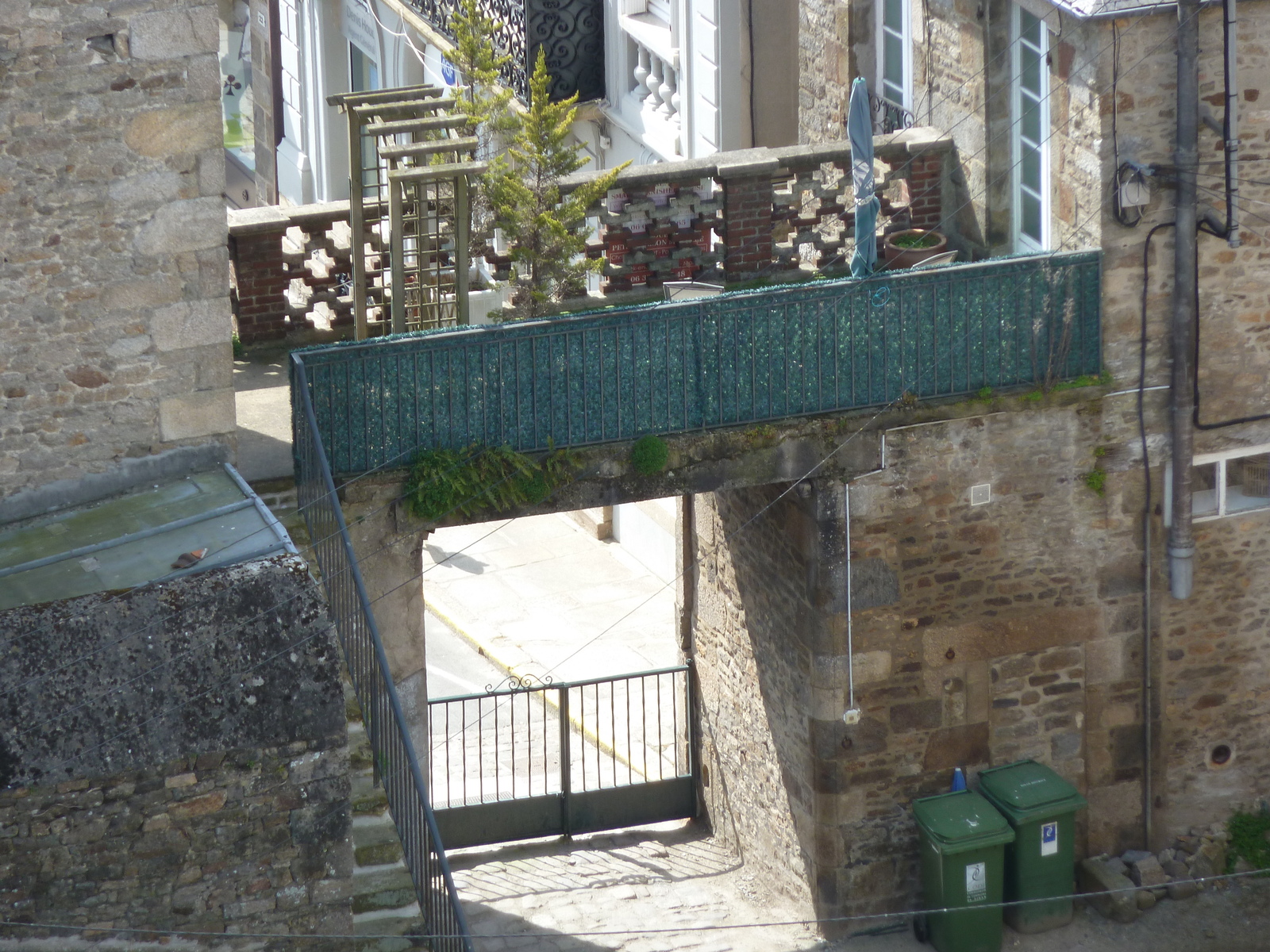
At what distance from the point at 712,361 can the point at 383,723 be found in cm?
327

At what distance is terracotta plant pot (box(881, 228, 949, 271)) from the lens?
14.0 meters

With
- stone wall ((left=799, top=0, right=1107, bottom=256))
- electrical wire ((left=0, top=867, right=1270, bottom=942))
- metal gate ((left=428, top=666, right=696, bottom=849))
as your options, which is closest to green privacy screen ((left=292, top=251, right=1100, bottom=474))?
stone wall ((left=799, top=0, right=1107, bottom=256))

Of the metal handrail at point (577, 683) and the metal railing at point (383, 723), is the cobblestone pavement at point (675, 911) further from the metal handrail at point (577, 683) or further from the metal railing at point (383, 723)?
the metal railing at point (383, 723)

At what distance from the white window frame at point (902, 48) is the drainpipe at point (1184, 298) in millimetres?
2883

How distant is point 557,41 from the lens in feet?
60.2

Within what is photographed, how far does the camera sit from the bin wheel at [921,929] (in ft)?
44.4

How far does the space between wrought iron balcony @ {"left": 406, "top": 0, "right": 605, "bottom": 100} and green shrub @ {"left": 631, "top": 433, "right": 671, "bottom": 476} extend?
6.61 metres

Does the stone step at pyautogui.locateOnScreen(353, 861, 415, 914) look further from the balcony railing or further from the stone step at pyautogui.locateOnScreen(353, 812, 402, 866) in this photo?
the balcony railing

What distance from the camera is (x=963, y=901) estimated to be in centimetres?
1323

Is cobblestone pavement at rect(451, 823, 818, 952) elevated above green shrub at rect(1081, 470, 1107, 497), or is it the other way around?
green shrub at rect(1081, 470, 1107, 497)

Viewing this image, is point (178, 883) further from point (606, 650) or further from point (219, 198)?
point (606, 650)

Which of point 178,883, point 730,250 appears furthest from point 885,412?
point 178,883

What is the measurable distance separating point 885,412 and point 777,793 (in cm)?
289

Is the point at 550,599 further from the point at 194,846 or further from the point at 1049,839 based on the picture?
the point at 194,846
